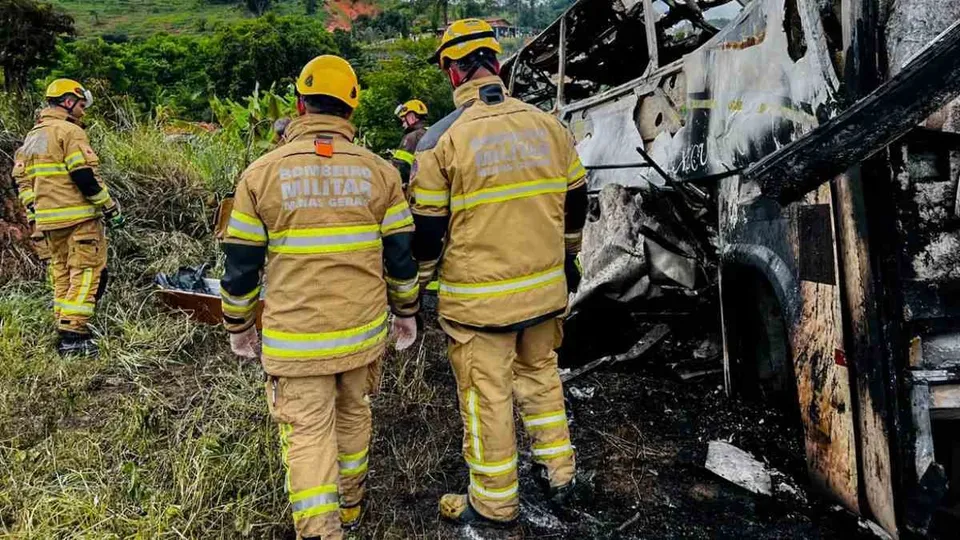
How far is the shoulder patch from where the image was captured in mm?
2242

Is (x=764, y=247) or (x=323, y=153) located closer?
(x=323, y=153)

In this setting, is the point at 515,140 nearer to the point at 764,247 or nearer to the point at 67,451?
the point at 764,247

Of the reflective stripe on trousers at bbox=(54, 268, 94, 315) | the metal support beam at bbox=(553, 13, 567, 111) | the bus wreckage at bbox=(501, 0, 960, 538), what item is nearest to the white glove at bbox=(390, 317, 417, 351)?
the bus wreckage at bbox=(501, 0, 960, 538)

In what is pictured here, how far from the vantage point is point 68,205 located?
160 inches

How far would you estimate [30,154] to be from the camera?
408 centimetres

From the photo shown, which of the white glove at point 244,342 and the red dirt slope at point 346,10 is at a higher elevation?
the red dirt slope at point 346,10

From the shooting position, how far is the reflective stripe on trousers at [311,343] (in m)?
2.05

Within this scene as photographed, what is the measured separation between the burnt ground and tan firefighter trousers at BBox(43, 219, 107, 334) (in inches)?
84.6

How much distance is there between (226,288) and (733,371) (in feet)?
7.16

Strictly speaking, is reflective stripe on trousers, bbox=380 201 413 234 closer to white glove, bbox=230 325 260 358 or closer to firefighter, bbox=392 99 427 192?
white glove, bbox=230 325 260 358

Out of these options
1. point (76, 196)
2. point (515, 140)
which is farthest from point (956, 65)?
point (76, 196)

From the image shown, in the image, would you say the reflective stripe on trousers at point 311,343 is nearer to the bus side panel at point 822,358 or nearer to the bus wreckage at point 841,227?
the bus wreckage at point 841,227

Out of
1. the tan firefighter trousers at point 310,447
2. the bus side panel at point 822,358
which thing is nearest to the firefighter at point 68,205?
the tan firefighter trousers at point 310,447

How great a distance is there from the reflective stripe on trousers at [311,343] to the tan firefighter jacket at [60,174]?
2750mm
